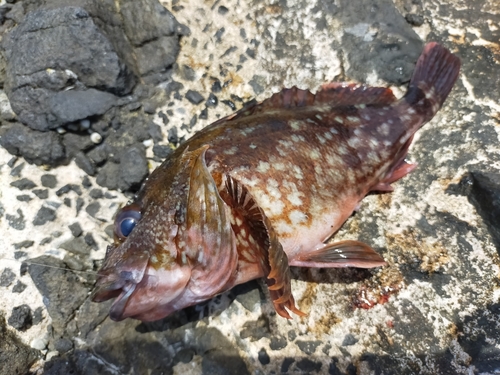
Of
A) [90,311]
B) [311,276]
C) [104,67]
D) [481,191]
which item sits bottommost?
[90,311]

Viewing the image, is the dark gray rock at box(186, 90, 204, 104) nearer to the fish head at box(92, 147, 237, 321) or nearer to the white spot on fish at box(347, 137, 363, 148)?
the fish head at box(92, 147, 237, 321)

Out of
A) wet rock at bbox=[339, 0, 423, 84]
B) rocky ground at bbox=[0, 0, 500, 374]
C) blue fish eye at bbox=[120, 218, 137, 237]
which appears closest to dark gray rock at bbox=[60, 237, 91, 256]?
rocky ground at bbox=[0, 0, 500, 374]

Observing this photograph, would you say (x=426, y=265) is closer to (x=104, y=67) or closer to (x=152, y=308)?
(x=152, y=308)

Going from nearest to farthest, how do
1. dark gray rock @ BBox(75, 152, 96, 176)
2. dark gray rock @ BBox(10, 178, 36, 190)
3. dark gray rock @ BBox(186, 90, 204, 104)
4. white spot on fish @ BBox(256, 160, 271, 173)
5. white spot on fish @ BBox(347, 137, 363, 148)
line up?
white spot on fish @ BBox(256, 160, 271, 173), white spot on fish @ BBox(347, 137, 363, 148), dark gray rock @ BBox(10, 178, 36, 190), dark gray rock @ BBox(75, 152, 96, 176), dark gray rock @ BBox(186, 90, 204, 104)

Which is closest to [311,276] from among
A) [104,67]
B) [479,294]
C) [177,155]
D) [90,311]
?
[479,294]

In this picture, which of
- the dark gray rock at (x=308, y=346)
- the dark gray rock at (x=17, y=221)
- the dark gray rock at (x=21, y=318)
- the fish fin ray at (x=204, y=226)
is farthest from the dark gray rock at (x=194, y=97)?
the dark gray rock at (x=308, y=346)
